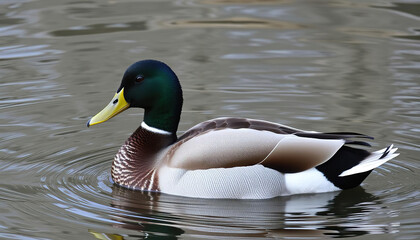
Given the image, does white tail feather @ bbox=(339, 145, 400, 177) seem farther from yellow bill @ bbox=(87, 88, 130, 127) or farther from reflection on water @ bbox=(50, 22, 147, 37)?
reflection on water @ bbox=(50, 22, 147, 37)

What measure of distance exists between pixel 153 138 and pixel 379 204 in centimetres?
203

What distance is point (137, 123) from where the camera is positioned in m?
9.56

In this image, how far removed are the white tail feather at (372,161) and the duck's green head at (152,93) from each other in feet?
5.06

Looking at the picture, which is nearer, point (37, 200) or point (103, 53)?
point (37, 200)

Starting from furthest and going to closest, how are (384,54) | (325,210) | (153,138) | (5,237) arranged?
(384,54), (153,138), (325,210), (5,237)

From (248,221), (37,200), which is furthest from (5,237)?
(248,221)

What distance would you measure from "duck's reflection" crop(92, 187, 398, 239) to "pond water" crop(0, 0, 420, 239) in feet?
0.05

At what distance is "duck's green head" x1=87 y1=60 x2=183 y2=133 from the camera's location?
7.94m

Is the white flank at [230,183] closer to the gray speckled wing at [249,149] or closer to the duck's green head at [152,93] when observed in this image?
the gray speckled wing at [249,149]

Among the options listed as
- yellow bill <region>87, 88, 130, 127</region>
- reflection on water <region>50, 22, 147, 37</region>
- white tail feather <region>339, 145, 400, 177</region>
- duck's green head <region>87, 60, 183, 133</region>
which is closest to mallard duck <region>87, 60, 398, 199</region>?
white tail feather <region>339, 145, 400, 177</region>

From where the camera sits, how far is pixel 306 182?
761 centimetres

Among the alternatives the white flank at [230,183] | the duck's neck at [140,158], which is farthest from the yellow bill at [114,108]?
the white flank at [230,183]

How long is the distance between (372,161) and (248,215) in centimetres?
115

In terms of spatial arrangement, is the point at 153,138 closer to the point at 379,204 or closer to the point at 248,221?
the point at 248,221
